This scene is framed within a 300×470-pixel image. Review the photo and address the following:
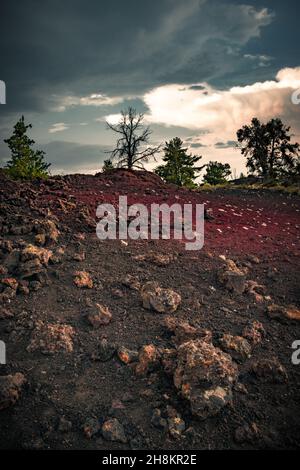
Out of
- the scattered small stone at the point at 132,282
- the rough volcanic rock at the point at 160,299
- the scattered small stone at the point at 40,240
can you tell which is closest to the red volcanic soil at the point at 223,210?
the scattered small stone at the point at 40,240

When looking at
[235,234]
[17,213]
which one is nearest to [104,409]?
[17,213]

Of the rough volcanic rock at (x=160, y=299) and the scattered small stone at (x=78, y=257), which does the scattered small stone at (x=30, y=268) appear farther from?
the rough volcanic rock at (x=160, y=299)

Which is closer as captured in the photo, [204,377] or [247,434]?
[247,434]

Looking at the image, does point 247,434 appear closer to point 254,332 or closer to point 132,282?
point 254,332

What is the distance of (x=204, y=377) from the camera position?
3.92 m

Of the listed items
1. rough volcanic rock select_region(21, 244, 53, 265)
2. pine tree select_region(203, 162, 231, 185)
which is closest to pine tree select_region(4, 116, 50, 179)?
rough volcanic rock select_region(21, 244, 53, 265)

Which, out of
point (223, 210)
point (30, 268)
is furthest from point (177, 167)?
point (30, 268)

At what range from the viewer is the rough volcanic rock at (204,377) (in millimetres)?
3711

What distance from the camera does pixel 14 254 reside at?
660cm

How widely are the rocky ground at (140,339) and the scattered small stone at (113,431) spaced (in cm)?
1

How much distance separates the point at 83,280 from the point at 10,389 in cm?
265

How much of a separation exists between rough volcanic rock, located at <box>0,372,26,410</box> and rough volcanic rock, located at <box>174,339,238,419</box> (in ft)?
6.40

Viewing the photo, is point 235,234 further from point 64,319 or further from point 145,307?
point 64,319

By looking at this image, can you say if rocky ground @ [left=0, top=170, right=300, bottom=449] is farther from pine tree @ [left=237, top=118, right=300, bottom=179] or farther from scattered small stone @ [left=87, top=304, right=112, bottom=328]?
pine tree @ [left=237, top=118, right=300, bottom=179]
